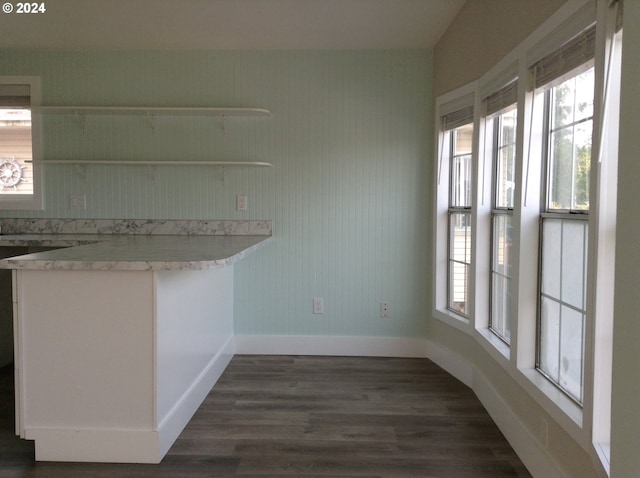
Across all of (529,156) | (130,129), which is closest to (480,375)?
(529,156)

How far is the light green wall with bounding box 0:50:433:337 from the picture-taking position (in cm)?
345

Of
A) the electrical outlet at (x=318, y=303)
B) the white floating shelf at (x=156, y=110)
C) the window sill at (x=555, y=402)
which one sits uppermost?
the white floating shelf at (x=156, y=110)

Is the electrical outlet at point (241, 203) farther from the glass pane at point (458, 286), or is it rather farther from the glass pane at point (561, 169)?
the glass pane at point (561, 169)

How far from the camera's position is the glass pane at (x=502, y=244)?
242 cm

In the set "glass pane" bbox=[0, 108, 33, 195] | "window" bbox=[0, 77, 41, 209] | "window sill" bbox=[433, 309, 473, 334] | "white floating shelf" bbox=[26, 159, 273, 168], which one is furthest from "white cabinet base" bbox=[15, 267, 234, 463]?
"glass pane" bbox=[0, 108, 33, 195]

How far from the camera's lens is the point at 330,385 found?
115 inches

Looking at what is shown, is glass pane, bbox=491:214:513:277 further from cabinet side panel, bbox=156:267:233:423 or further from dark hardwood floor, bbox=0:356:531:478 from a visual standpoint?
cabinet side panel, bbox=156:267:233:423

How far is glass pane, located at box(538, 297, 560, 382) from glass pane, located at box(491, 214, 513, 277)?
0.40m

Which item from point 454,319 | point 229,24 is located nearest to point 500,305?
point 454,319

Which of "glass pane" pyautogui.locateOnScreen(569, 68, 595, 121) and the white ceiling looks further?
the white ceiling

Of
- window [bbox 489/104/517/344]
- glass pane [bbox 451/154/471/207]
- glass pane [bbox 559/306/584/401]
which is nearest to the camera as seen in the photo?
glass pane [bbox 559/306/584/401]

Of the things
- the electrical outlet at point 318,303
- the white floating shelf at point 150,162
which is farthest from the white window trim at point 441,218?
the white floating shelf at point 150,162

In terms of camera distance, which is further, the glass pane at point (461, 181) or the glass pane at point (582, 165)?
the glass pane at point (461, 181)

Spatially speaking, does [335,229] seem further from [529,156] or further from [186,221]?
[529,156]
